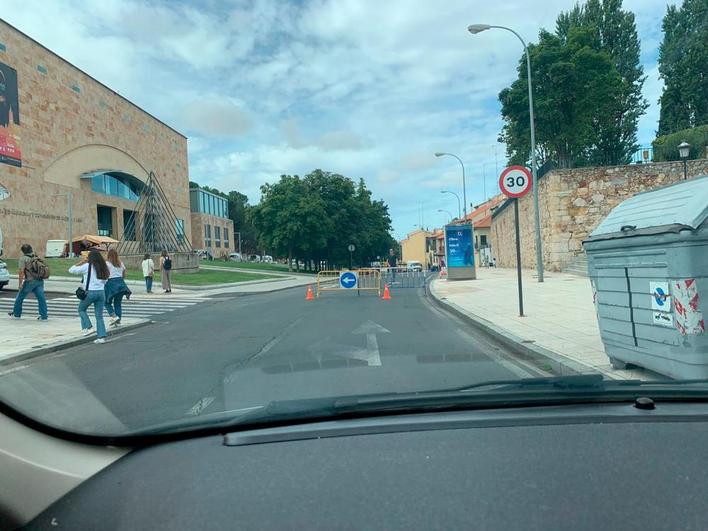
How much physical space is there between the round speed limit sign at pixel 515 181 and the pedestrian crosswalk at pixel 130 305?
9.98 m

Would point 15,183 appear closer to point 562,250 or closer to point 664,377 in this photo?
point 562,250

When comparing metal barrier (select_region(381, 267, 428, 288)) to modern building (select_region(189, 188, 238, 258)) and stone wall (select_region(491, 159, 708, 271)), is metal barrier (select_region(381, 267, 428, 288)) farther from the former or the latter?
modern building (select_region(189, 188, 238, 258))

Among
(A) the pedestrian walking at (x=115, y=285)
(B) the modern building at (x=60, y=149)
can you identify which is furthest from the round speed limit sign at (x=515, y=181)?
(B) the modern building at (x=60, y=149)

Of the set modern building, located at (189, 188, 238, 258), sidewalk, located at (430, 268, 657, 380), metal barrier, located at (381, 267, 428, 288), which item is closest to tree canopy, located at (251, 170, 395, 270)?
metal barrier, located at (381, 267, 428, 288)

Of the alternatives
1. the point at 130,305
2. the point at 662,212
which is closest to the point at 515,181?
the point at 662,212

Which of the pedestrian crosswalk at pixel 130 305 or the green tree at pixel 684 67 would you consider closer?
the pedestrian crosswalk at pixel 130 305

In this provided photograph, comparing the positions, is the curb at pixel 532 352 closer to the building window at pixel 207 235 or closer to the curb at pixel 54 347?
the curb at pixel 54 347


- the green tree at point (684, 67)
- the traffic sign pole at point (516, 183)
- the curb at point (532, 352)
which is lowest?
the curb at point (532, 352)

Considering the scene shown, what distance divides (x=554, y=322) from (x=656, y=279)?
530 centimetres

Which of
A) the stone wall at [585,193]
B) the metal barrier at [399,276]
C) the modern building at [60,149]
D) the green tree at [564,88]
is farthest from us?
the modern building at [60,149]

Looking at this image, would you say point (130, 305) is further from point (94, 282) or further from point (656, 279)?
point (656, 279)

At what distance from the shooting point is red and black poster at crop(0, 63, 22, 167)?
40906mm

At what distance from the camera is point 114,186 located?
59062mm

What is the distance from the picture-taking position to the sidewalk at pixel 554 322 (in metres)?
6.92
